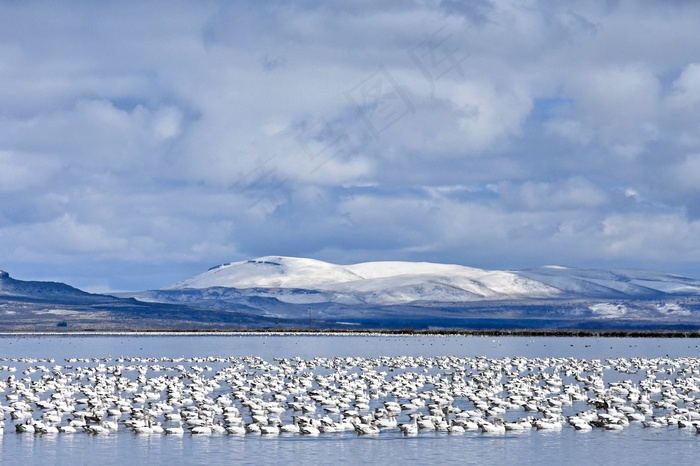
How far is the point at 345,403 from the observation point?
47.1 meters

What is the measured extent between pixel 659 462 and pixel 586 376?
32.2m

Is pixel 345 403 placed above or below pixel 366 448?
above

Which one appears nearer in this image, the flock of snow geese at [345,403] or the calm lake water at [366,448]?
the calm lake water at [366,448]

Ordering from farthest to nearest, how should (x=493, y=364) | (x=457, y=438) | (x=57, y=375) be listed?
(x=493, y=364) < (x=57, y=375) < (x=457, y=438)

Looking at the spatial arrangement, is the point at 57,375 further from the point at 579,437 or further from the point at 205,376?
the point at 579,437

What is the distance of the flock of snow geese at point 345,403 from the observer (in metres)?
40.5

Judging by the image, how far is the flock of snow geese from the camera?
40.5m

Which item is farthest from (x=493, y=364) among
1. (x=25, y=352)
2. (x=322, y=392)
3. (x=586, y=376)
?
(x=25, y=352)

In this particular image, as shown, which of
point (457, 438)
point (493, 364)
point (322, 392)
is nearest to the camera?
point (457, 438)

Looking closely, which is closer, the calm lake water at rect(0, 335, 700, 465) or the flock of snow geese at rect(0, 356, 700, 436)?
the calm lake water at rect(0, 335, 700, 465)

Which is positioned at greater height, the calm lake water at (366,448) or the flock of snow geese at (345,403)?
the flock of snow geese at (345,403)

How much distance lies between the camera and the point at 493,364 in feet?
240

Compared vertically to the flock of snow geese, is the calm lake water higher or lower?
lower

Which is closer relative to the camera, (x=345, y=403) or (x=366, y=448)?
(x=366, y=448)
